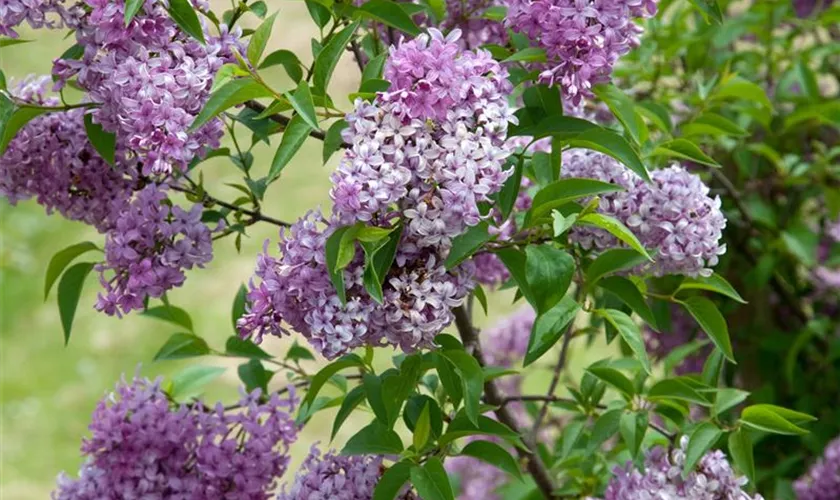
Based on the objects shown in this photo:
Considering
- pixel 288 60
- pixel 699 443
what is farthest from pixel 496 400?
pixel 288 60

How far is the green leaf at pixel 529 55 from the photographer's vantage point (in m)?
1.09

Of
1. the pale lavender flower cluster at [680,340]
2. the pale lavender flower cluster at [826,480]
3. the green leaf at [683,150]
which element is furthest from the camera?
the pale lavender flower cluster at [680,340]

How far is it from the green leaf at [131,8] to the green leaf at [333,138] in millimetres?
190

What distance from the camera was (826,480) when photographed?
1.80 meters

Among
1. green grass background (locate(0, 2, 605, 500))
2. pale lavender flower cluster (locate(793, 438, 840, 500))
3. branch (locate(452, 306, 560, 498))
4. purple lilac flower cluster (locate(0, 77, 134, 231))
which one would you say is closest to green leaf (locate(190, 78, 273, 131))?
purple lilac flower cluster (locate(0, 77, 134, 231))

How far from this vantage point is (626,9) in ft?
3.57

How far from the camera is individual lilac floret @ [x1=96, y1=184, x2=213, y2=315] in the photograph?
1.16 metres

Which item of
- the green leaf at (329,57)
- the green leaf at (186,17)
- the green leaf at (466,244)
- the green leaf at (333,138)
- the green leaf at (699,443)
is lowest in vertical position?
the green leaf at (699,443)

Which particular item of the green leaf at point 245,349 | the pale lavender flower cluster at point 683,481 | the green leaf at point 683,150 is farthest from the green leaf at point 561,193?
the green leaf at point 245,349

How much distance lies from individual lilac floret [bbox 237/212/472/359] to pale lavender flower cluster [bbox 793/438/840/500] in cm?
100

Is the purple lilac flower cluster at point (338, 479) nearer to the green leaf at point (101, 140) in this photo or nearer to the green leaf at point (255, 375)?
the green leaf at point (255, 375)

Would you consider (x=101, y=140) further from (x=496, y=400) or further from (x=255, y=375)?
(x=496, y=400)

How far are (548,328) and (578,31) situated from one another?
277 millimetres

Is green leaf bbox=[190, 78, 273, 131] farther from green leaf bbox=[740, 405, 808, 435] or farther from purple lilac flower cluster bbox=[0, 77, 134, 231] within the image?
green leaf bbox=[740, 405, 808, 435]
